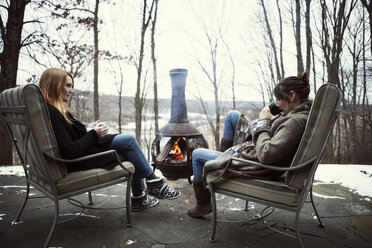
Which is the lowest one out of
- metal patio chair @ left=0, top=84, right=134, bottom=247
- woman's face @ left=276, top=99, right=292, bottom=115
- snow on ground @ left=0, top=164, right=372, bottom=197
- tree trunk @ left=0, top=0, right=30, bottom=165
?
snow on ground @ left=0, top=164, right=372, bottom=197

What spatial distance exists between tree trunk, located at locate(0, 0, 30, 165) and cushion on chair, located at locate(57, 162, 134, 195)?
4277mm

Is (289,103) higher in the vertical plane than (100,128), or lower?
higher

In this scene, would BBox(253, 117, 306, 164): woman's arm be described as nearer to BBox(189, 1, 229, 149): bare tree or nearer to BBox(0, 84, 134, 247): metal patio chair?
BBox(0, 84, 134, 247): metal patio chair

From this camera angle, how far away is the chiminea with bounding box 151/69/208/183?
310 cm

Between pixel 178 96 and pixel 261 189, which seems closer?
pixel 261 189

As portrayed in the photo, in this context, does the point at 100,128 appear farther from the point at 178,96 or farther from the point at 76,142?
the point at 178,96

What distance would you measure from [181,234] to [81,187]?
899mm

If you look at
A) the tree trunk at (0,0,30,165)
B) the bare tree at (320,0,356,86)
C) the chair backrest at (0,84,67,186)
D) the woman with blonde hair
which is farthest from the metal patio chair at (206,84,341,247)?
the bare tree at (320,0,356,86)

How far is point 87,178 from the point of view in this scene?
170 centimetres

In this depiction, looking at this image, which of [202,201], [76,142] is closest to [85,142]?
[76,142]

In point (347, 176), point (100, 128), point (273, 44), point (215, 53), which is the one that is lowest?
point (347, 176)

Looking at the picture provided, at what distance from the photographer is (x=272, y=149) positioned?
4.62 feet

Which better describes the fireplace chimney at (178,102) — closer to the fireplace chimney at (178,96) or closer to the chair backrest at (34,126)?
the fireplace chimney at (178,96)

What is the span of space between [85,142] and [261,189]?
140 cm
